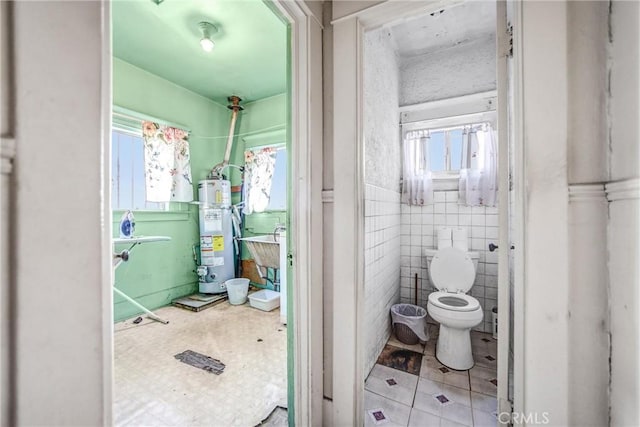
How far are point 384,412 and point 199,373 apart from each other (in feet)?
4.09

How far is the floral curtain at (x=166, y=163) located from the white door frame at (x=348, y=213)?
253 centimetres

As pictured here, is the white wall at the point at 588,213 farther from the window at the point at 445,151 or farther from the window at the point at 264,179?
the window at the point at 264,179

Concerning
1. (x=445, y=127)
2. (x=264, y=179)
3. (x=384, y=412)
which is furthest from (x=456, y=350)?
(x=264, y=179)

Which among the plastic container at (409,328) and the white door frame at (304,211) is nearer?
the white door frame at (304,211)

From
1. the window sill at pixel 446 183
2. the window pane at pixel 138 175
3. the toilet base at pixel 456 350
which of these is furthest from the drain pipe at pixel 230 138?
the toilet base at pixel 456 350

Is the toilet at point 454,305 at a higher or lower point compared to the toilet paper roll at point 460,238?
lower

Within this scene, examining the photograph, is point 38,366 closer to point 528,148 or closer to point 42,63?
point 42,63

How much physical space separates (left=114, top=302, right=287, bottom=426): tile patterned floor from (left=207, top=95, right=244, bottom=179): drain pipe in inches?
71.1

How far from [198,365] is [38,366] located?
167 centimetres

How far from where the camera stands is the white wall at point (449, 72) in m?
2.37

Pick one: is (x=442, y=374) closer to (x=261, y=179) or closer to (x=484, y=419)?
(x=484, y=419)

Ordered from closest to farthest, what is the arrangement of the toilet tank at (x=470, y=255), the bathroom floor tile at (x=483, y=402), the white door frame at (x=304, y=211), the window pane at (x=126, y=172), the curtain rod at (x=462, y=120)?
1. the white door frame at (x=304, y=211)
2. the bathroom floor tile at (x=483, y=402)
3. the toilet tank at (x=470, y=255)
4. the curtain rod at (x=462, y=120)
5. the window pane at (x=126, y=172)

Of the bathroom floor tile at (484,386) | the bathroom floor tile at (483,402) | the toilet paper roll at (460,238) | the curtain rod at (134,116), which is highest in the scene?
the curtain rod at (134,116)

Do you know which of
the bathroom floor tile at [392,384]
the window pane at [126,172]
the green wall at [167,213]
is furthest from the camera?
the window pane at [126,172]
